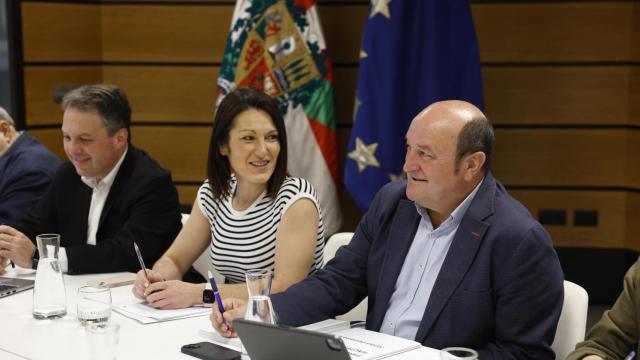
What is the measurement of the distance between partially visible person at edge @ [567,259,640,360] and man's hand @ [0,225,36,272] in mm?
1899

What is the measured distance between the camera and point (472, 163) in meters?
2.50

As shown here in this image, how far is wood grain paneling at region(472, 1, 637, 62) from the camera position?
212 inches

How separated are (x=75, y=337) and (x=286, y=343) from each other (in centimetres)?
73

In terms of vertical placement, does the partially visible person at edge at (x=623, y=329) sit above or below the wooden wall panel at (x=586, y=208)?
above

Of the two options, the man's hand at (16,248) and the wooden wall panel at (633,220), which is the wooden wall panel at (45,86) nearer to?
the man's hand at (16,248)

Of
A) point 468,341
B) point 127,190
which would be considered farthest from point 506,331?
point 127,190

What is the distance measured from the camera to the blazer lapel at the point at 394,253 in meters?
2.58

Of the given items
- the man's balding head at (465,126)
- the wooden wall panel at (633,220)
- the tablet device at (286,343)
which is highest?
the man's balding head at (465,126)

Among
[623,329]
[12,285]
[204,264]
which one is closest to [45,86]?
[204,264]

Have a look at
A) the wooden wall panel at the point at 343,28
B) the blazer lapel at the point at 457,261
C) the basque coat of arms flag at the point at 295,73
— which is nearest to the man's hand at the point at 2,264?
the blazer lapel at the point at 457,261

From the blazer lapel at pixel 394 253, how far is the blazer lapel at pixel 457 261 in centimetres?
18

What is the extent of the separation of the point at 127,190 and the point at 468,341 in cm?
161

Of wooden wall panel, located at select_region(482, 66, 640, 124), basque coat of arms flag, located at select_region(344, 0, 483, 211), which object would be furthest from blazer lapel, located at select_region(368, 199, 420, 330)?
wooden wall panel, located at select_region(482, 66, 640, 124)

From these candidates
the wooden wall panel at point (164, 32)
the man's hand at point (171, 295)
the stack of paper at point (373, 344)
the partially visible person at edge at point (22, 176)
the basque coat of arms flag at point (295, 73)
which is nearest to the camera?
the stack of paper at point (373, 344)
